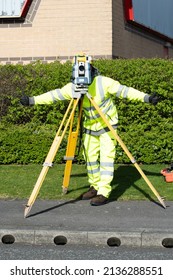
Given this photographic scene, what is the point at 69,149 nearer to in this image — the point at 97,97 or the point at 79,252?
the point at 97,97

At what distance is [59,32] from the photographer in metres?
16.9

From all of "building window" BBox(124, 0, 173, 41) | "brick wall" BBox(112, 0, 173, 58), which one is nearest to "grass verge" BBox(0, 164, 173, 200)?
"brick wall" BBox(112, 0, 173, 58)

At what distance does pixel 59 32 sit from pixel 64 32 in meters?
0.12

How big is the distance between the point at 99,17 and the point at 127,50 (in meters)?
1.57

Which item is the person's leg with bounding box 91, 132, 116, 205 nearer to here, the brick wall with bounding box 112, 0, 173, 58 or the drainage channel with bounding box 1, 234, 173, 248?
the drainage channel with bounding box 1, 234, 173, 248

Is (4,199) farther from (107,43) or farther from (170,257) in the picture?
(107,43)

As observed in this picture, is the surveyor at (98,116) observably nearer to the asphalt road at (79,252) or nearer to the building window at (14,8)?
the asphalt road at (79,252)

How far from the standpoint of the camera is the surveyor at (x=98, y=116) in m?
9.87

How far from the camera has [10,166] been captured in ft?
44.8

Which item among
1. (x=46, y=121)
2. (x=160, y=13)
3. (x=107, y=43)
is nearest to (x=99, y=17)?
(x=107, y=43)

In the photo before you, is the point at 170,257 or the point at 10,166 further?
the point at 10,166

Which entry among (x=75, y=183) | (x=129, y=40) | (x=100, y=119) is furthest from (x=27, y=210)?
(x=129, y=40)

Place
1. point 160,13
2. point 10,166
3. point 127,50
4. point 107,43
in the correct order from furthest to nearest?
1. point 160,13
2. point 127,50
3. point 107,43
4. point 10,166

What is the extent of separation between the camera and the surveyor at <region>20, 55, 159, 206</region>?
32.4 feet
